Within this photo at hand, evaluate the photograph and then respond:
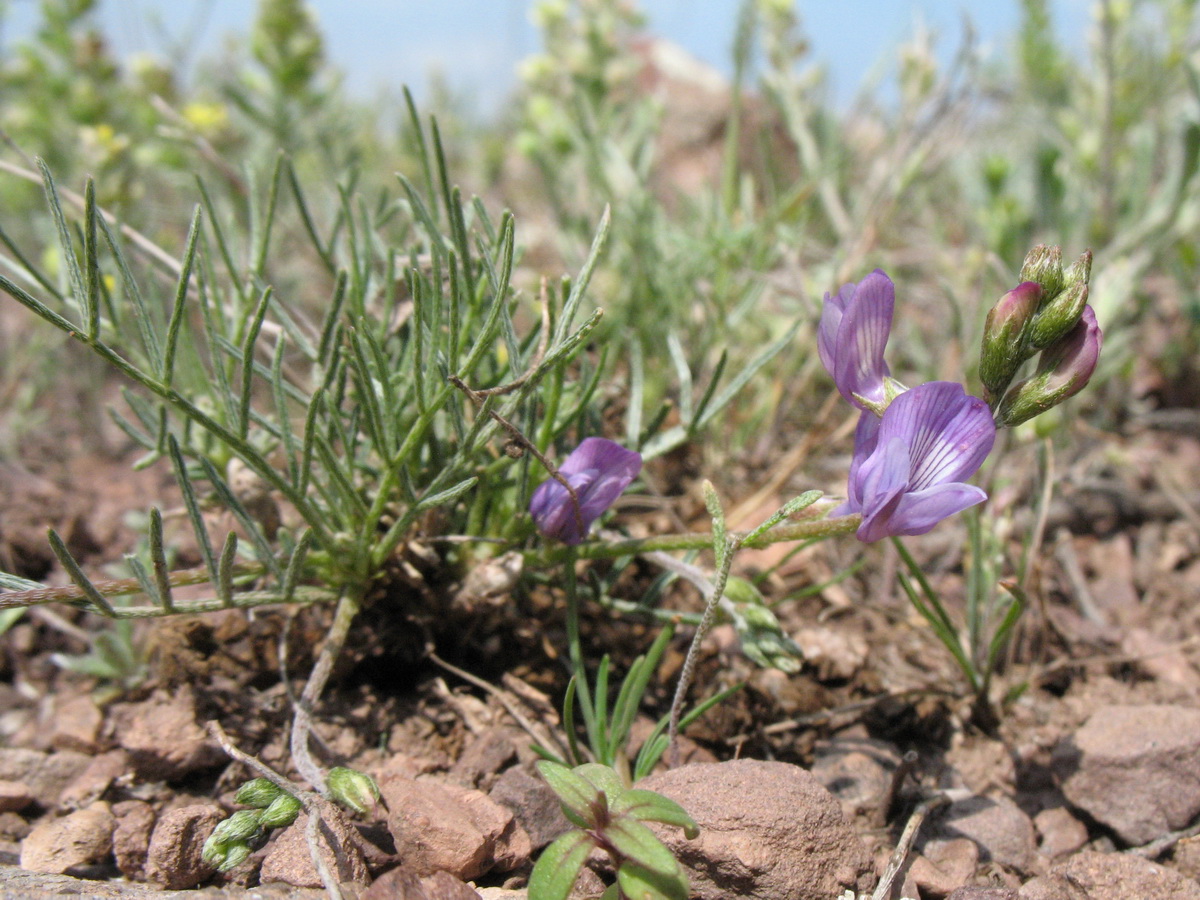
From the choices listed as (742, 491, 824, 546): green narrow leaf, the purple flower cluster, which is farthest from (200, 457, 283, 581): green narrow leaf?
the purple flower cluster

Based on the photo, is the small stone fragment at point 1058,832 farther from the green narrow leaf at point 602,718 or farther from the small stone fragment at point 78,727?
the small stone fragment at point 78,727

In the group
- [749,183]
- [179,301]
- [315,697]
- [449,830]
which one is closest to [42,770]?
[315,697]

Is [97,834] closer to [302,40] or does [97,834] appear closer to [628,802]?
[628,802]

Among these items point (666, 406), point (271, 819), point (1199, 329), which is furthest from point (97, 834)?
point (1199, 329)

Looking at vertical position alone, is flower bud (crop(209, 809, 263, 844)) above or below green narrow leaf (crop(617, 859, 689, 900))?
below

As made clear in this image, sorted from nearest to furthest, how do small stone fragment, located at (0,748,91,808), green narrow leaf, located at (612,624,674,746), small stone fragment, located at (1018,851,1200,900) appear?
small stone fragment, located at (1018,851,1200,900) → green narrow leaf, located at (612,624,674,746) → small stone fragment, located at (0,748,91,808)

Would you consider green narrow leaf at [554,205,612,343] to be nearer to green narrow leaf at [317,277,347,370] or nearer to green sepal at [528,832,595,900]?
green narrow leaf at [317,277,347,370]

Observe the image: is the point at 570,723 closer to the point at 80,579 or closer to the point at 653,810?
the point at 653,810
